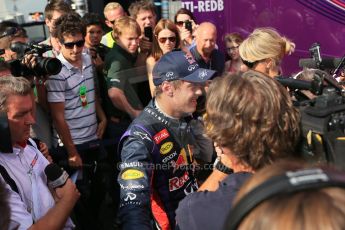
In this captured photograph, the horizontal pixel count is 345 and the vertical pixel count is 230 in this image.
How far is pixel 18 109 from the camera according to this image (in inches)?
91.3

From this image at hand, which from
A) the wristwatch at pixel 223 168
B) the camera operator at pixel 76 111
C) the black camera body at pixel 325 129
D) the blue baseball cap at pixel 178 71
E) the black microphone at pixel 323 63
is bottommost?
the camera operator at pixel 76 111

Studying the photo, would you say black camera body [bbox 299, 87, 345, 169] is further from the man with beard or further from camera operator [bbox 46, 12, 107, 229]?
the man with beard

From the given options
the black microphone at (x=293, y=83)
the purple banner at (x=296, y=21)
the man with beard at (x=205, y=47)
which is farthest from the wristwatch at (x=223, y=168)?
the purple banner at (x=296, y=21)

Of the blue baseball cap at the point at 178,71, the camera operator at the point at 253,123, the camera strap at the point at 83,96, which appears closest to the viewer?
the camera operator at the point at 253,123

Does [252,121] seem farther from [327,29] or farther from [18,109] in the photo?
[327,29]

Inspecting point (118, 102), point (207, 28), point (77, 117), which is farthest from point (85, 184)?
point (207, 28)

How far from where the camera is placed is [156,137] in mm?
2035

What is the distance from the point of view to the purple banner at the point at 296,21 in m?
4.71

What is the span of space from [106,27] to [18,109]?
11.4 ft

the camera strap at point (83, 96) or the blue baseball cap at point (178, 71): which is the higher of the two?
the blue baseball cap at point (178, 71)

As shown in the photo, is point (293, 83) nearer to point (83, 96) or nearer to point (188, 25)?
point (83, 96)

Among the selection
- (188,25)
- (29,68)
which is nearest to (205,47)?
(188,25)

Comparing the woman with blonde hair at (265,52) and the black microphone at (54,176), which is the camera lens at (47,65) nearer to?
the black microphone at (54,176)

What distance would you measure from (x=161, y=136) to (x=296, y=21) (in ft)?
11.6
